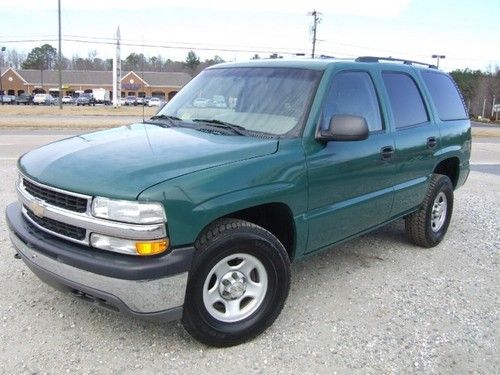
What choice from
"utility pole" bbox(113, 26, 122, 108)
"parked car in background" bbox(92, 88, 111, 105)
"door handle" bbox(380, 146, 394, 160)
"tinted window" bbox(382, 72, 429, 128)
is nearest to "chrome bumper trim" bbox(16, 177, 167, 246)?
"door handle" bbox(380, 146, 394, 160)

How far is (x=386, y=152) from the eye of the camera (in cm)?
430

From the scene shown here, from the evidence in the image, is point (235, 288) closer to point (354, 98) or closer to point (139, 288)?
point (139, 288)

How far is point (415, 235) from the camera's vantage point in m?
5.38

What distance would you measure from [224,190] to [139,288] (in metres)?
0.74

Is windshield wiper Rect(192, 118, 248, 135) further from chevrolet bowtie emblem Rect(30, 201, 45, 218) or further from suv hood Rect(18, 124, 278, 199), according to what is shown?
chevrolet bowtie emblem Rect(30, 201, 45, 218)

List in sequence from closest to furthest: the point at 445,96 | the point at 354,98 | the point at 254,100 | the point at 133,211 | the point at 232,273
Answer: the point at 133,211 < the point at 232,273 < the point at 254,100 < the point at 354,98 < the point at 445,96

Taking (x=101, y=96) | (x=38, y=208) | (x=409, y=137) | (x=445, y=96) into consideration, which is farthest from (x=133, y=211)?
(x=101, y=96)

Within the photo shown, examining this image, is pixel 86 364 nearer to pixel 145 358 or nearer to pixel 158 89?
pixel 145 358

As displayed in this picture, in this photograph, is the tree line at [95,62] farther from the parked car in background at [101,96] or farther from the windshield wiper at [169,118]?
the windshield wiper at [169,118]

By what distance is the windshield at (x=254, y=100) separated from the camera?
375 cm

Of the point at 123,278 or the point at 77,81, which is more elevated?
the point at 77,81

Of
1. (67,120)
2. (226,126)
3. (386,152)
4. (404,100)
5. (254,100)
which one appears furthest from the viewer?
(67,120)

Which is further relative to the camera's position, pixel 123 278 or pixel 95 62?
pixel 95 62

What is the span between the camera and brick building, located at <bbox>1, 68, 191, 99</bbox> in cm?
9475
